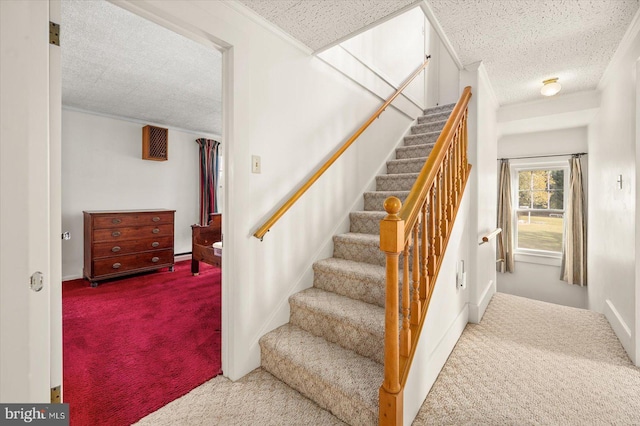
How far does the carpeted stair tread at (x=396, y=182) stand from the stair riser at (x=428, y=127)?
1146 millimetres

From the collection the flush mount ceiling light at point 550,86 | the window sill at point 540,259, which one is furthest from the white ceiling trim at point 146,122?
the window sill at point 540,259

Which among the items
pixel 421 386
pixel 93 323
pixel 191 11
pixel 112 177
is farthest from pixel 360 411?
pixel 112 177

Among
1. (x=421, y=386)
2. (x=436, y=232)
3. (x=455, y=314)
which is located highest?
(x=436, y=232)

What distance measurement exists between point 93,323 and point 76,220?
2.13 meters

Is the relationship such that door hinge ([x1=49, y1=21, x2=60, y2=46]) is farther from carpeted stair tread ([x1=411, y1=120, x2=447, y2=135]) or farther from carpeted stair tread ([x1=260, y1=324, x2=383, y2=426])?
carpeted stair tread ([x1=411, y1=120, x2=447, y2=135])

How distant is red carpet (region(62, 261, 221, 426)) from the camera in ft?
5.24

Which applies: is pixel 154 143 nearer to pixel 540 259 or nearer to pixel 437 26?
pixel 437 26

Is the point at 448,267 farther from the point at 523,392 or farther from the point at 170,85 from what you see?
the point at 170,85

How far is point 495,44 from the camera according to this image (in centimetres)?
217

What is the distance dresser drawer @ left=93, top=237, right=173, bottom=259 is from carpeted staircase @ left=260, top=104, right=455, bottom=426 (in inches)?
120

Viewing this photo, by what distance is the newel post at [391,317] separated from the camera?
124 cm

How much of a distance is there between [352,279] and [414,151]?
1966 mm

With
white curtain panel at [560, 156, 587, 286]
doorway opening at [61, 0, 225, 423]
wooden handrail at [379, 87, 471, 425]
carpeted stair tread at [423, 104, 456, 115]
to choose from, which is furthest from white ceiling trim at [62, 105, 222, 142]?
white curtain panel at [560, 156, 587, 286]

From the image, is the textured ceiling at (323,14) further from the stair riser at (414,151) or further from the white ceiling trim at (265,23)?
the stair riser at (414,151)
